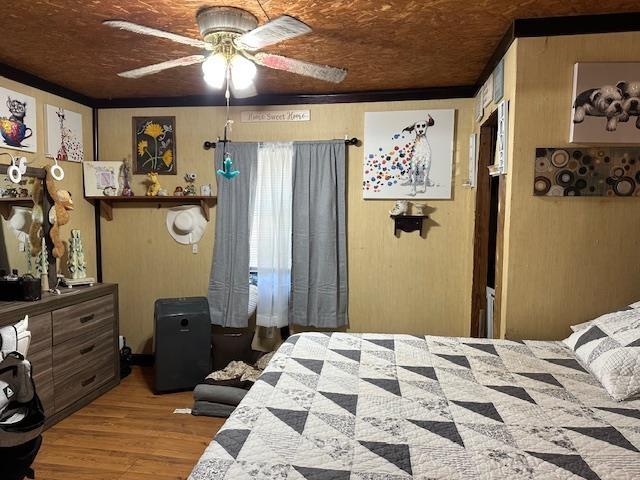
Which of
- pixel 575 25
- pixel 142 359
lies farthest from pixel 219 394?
pixel 575 25

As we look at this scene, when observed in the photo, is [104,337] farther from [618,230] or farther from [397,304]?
[618,230]

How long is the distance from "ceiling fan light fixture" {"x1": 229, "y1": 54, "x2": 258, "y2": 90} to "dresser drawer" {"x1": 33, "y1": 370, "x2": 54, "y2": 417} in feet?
7.31

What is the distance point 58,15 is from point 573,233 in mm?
2845

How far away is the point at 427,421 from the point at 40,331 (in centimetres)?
249

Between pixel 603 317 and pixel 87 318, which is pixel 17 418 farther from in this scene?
pixel 603 317

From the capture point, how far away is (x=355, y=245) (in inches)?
145

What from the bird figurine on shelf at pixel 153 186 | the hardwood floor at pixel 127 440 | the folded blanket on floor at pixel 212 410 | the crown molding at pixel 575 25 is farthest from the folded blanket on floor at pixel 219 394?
the crown molding at pixel 575 25

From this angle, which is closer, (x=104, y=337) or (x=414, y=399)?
(x=414, y=399)

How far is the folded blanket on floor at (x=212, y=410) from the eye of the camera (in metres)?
3.06

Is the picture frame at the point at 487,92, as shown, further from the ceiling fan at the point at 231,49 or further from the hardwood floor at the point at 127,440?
the hardwood floor at the point at 127,440

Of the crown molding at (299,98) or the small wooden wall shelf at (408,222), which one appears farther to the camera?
the small wooden wall shelf at (408,222)

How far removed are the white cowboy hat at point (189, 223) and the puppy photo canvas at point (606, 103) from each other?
115 inches

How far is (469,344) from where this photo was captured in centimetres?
221

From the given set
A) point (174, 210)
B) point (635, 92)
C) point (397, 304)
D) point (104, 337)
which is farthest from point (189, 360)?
point (635, 92)
